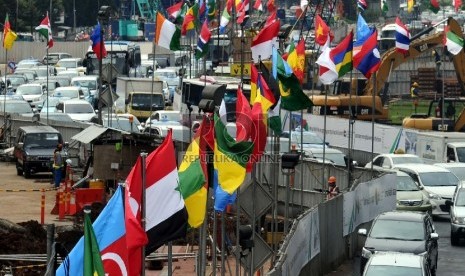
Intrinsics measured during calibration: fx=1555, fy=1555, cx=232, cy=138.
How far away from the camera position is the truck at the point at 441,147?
144 ft

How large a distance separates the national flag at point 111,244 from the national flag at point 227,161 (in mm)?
5992

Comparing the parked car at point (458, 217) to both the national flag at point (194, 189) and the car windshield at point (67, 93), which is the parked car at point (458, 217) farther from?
the car windshield at point (67, 93)

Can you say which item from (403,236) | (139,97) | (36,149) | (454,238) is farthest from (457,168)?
(139,97)

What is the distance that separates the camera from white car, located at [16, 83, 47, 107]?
223 feet

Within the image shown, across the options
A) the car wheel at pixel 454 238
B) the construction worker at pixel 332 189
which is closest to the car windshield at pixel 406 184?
the car wheel at pixel 454 238

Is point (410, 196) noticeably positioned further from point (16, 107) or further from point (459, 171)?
point (16, 107)

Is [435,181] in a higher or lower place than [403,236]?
lower

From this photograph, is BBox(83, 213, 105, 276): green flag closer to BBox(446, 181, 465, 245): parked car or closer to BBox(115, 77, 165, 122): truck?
BBox(446, 181, 465, 245): parked car

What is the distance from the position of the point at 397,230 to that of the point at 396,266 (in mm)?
4053

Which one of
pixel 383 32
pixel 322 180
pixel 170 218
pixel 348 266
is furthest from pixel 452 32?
pixel 383 32

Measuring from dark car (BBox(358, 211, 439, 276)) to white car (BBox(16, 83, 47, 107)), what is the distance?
40.2 m

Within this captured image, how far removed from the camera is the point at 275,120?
89.9ft

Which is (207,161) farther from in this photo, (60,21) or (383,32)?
(60,21)

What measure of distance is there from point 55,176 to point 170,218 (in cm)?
2441
